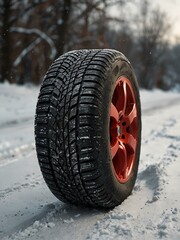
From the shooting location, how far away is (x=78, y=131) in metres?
2.15

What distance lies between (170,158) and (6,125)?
5.06 metres

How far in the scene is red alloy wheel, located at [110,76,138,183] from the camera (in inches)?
101

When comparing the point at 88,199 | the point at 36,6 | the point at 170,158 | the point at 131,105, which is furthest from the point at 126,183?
the point at 36,6

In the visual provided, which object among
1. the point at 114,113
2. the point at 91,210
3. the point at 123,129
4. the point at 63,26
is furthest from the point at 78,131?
the point at 63,26

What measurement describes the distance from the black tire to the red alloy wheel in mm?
233

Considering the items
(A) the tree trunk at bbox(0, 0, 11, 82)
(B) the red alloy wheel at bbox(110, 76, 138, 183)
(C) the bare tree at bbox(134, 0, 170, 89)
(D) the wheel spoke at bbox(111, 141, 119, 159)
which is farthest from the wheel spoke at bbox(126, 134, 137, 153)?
(C) the bare tree at bbox(134, 0, 170, 89)

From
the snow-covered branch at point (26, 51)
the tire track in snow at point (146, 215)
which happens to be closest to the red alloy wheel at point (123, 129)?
the tire track in snow at point (146, 215)

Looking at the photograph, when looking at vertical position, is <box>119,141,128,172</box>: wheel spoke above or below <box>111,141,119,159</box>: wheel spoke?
below

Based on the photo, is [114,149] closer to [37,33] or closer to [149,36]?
[37,33]

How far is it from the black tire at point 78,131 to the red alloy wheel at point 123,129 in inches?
9.2

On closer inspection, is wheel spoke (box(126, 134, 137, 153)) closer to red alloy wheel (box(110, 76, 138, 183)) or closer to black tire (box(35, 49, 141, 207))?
red alloy wheel (box(110, 76, 138, 183))

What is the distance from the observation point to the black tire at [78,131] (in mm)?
2164

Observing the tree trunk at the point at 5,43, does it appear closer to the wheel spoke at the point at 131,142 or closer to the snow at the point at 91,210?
the snow at the point at 91,210

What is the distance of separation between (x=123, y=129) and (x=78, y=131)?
28.6 inches
